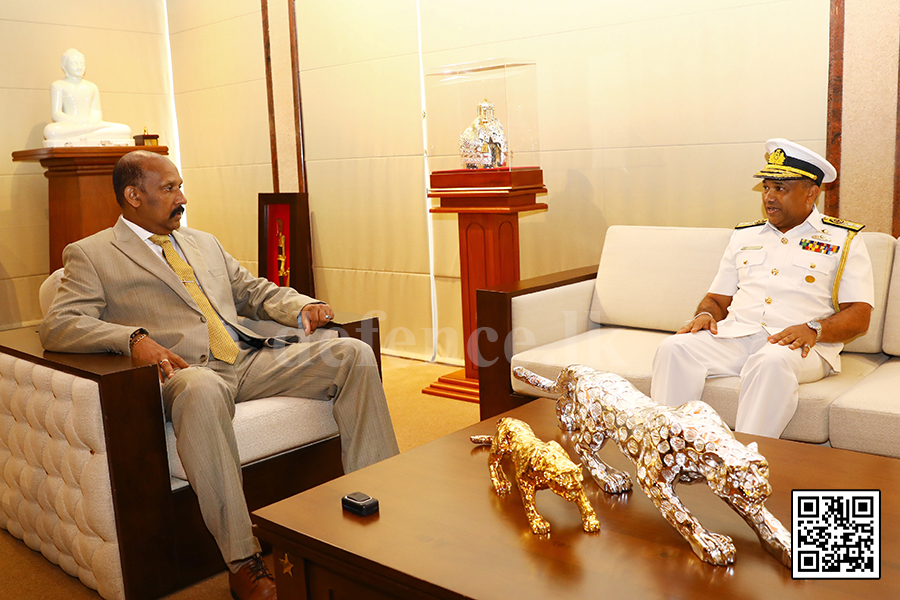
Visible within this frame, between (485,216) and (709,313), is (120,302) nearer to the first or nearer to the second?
(485,216)

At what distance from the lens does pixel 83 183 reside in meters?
4.96

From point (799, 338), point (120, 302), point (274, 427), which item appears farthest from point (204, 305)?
point (799, 338)

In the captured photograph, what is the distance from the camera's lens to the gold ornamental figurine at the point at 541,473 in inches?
56.2

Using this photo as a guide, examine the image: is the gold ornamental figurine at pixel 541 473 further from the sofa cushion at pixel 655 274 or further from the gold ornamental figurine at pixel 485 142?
the gold ornamental figurine at pixel 485 142

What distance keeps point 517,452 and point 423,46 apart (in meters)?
3.50

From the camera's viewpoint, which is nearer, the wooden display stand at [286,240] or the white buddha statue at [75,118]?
the white buddha statue at [75,118]

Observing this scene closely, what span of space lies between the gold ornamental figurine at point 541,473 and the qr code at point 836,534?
13.9 inches

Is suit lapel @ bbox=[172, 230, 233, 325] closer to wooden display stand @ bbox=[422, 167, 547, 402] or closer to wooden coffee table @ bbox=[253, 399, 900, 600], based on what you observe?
wooden coffee table @ bbox=[253, 399, 900, 600]

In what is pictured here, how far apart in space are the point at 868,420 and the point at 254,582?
176 centimetres

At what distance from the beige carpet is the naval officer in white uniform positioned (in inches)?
47.7

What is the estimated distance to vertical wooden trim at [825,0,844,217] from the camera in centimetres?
308

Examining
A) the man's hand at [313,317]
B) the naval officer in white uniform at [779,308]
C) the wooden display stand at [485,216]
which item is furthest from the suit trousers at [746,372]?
the wooden display stand at [485,216]

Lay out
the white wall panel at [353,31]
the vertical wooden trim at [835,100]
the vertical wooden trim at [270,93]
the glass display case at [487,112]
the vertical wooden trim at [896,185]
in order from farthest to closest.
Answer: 1. the vertical wooden trim at [270,93]
2. the white wall panel at [353,31]
3. the glass display case at [487,112]
4. the vertical wooden trim at [835,100]
5. the vertical wooden trim at [896,185]

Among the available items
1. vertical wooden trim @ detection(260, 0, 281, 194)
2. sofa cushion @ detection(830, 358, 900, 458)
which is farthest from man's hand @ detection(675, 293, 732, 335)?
vertical wooden trim @ detection(260, 0, 281, 194)
